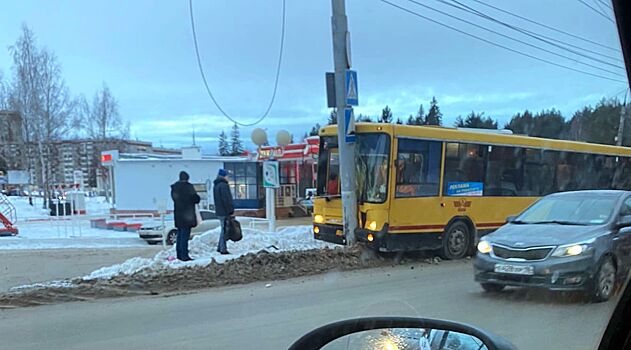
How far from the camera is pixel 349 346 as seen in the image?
1975mm

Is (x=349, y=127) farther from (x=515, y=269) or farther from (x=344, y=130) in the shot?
(x=515, y=269)

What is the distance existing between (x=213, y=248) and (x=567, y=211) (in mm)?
6497

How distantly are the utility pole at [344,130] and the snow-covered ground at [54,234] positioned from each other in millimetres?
7441

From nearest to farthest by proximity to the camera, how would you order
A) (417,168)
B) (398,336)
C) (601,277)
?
(398,336) → (601,277) → (417,168)

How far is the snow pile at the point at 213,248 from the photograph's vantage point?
7.52 m

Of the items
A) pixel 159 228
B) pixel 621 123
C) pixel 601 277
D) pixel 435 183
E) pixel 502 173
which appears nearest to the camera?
pixel 621 123

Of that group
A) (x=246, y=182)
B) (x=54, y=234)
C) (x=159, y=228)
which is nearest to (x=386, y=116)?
(x=159, y=228)

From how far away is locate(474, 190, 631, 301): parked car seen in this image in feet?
13.0

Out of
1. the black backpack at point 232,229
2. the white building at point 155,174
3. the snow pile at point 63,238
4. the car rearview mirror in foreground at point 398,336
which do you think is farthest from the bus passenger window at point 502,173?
the white building at point 155,174

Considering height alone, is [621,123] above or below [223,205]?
above

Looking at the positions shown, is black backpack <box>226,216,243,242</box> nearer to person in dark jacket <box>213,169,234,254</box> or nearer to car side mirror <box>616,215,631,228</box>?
person in dark jacket <box>213,169,234,254</box>

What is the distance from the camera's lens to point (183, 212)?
8133 millimetres

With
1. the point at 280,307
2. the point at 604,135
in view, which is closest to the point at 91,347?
the point at 280,307

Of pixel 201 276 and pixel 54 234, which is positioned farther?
pixel 54 234
